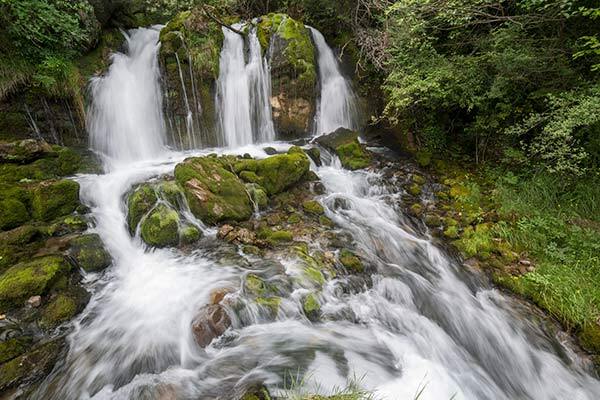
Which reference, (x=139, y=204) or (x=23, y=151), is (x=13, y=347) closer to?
(x=139, y=204)

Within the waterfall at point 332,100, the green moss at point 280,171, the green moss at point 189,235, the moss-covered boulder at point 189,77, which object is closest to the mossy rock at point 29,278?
the green moss at point 189,235

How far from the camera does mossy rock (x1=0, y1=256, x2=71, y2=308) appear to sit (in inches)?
140

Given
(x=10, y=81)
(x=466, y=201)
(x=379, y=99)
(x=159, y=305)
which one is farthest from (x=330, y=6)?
(x=159, y=305)

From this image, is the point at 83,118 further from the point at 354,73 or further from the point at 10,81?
the point at 354,73

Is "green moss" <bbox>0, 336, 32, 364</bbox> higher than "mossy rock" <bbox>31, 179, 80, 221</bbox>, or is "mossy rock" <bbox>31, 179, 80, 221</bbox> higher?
"mossy rock" <bbox>31, 179, 80, 221</bbox>

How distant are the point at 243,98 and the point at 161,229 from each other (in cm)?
545

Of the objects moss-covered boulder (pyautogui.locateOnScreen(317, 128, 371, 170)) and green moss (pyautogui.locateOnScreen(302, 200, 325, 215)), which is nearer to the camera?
green moss (pyautogui.locateOnScreen(302, 200, 325, 215))

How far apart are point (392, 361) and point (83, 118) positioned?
8687mm

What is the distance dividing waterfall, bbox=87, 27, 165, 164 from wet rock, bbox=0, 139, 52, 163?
1.43 m

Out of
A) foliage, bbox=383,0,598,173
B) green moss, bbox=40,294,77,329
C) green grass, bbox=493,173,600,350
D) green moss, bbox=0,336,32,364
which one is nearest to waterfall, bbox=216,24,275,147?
foliage, bbox=383,0,598,173

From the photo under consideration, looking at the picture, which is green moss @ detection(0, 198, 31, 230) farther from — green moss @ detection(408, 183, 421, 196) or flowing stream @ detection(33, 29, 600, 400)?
green moss @ detection(408, 183, 421, 196)

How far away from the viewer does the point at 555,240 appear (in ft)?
16.5

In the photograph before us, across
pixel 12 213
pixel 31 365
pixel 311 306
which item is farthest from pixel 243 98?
pixel 31 365

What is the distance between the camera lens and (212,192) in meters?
5.61
